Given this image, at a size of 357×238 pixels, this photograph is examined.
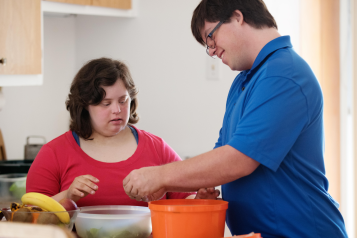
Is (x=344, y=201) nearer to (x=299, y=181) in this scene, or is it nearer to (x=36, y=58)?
(x=299, y=181)

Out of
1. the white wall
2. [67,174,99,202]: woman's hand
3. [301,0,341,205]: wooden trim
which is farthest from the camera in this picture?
the white wall

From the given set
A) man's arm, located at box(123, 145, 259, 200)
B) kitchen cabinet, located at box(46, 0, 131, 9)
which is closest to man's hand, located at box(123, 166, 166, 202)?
man's arm, located at box(123, 145, 259, 200)

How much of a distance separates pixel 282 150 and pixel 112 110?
66 cm

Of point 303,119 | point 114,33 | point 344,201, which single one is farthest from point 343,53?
point 114,33

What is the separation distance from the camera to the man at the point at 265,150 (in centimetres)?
90

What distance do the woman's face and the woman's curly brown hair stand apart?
0.06 ft

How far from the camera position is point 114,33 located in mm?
2457

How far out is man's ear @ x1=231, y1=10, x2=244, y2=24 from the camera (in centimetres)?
103

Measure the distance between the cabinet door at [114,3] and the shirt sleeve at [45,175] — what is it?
1.04 metres

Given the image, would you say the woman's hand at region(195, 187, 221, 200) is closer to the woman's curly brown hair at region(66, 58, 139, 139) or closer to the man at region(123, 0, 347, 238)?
the man at region(123, 0, 347, 238)

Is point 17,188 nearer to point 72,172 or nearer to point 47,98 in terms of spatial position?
point 72,172

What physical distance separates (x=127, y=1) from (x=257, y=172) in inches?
62.3

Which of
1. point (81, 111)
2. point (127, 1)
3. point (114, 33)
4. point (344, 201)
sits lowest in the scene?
point (344, 201)

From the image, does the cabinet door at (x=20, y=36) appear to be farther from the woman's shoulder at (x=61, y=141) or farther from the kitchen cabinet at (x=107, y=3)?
the woman's shoulder at (x=61, y=141)
